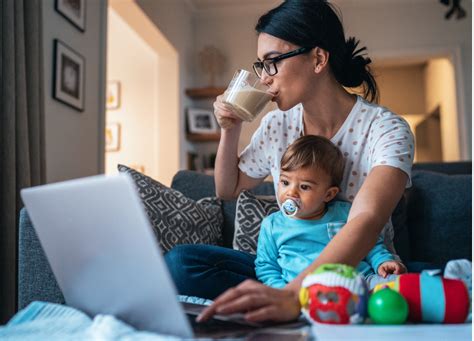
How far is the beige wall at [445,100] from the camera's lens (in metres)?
5.48

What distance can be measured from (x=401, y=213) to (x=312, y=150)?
65 cm

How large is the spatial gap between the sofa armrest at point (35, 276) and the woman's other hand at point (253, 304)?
77cm

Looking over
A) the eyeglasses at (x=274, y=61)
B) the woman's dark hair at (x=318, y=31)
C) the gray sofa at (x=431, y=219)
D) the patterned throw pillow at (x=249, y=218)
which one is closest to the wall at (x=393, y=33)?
the gray sofa at (x=431, y=219)

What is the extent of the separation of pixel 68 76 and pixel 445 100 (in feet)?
14.8

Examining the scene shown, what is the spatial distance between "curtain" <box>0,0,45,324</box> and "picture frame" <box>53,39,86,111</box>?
46 cm

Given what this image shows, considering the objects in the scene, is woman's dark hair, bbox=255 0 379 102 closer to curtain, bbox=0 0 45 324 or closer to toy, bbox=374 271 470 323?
toy, bbox=374 271 470 323

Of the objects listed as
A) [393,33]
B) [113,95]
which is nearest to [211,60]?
[113,95]

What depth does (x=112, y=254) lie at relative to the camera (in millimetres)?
680

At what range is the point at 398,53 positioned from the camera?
550 centimetres

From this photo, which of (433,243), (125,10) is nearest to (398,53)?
(125,10)

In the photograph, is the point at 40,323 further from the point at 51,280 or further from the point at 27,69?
the point at 27,69

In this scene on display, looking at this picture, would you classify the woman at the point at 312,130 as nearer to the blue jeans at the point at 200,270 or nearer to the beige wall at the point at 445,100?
the blue jeans at the point at 200,270

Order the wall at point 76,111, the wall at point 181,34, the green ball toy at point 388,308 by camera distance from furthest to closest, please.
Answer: the wall at point 181,34 → the wall at point 76,111 → the green ball toy at point 388,308

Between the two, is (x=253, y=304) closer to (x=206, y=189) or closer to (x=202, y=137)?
(x=206, y=189)
